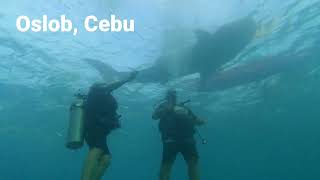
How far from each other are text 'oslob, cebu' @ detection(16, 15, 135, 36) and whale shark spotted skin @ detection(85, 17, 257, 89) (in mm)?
2728

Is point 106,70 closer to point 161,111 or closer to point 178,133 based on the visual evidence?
point 161,111

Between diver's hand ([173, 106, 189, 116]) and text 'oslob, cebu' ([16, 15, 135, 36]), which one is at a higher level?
text 'oslob, cebu' ([16, 15, 135, 36])

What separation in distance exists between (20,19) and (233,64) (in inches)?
536

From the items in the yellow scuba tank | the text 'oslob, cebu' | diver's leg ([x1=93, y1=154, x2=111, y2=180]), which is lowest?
diver's leg ([x1=93, y1=154, x2=111, y2=180])

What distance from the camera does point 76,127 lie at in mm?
8070

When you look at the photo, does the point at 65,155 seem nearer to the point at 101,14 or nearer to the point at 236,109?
the point at 236,109

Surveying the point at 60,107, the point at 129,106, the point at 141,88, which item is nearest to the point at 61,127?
the point at 60,107

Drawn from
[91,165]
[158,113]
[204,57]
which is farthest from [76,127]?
[204,57]

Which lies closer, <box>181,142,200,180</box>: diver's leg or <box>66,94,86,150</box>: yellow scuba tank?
<box>66,94,86,150</box>: yellow scuba tank

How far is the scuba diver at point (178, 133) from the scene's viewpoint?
371 inches

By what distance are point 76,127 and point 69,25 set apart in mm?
11716

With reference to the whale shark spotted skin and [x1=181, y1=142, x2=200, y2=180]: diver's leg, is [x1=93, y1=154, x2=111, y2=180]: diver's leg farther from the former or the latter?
the whale shark spotted skin

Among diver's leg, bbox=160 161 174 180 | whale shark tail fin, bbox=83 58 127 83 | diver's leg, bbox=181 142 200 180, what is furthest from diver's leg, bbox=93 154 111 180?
whale shark tail fin, bbox=83 58 127 83

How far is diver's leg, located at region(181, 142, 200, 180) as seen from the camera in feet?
30.8
